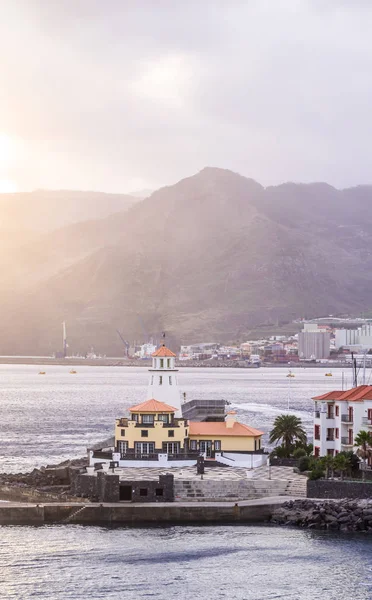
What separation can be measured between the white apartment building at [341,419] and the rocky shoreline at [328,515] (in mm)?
8858

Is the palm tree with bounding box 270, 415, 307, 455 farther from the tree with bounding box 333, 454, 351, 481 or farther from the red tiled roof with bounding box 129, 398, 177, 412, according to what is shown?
the tree with bounding box 333, 454, 351, 481

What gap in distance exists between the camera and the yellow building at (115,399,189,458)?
64.9 m

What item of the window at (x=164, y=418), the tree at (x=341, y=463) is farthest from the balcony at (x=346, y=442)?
the window at (x=164, y=418)

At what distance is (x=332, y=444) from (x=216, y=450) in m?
6.67

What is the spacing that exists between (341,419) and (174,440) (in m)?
9.56

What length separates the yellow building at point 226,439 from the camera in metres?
65.7

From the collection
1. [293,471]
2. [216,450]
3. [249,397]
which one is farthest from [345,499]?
[249,397]

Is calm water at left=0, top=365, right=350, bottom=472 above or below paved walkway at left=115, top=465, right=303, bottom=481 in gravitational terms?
above

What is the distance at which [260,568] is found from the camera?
4556 cm

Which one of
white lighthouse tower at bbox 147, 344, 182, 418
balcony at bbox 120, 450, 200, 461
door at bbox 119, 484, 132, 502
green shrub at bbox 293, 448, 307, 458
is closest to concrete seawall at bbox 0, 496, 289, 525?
door at bbox 119, 484, 132, 502

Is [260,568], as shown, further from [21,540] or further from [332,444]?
[332,444]

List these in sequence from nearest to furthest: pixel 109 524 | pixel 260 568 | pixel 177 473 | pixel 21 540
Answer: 1. pixel 260 568
2. pixel 21 540
3. pixel 109 524
4. pixel 177 473

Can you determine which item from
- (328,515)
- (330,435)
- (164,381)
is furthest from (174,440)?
(328,515)

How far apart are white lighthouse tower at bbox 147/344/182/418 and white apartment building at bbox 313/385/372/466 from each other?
8.68 m
